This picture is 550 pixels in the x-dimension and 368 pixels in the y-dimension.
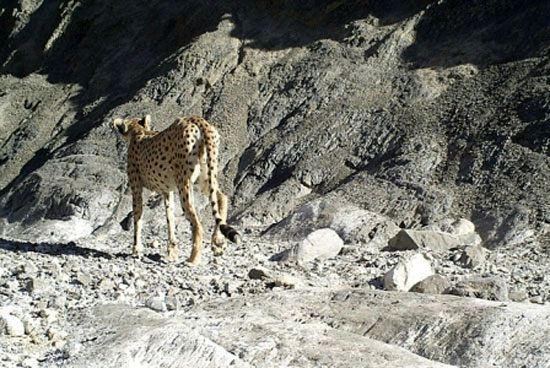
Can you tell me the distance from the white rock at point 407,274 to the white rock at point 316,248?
267cm

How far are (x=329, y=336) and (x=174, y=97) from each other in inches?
814

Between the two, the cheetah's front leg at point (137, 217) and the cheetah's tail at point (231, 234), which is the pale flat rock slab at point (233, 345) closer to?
the cheetah's tail at point (231, 234)

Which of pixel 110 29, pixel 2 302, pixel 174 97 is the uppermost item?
pixel 110 29

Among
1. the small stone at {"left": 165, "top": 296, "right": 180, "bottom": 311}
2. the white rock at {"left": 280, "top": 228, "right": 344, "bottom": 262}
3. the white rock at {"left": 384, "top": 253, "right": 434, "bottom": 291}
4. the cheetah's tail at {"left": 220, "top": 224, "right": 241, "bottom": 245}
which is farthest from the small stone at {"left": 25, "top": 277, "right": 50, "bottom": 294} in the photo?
the white rock at {"left": 384, "top": 253, "right": 434, "bottom": 291}

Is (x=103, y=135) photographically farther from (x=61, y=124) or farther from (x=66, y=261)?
(x=66, y=261)

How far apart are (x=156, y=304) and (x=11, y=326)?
168 cm

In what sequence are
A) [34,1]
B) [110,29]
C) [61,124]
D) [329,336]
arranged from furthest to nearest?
[34,1]
[110,29]
[61,124]
[329,336]

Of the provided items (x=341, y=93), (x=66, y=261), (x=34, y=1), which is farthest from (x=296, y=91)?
(x=34, y=1)

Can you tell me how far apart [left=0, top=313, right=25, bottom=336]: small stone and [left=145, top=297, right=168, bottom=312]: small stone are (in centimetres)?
150

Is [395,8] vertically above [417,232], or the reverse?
[395,8]

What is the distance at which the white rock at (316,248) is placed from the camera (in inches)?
550

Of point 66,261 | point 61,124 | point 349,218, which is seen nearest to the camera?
point 66,261

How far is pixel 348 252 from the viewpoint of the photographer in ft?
48.7

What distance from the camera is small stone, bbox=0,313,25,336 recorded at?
8891 millimetres
